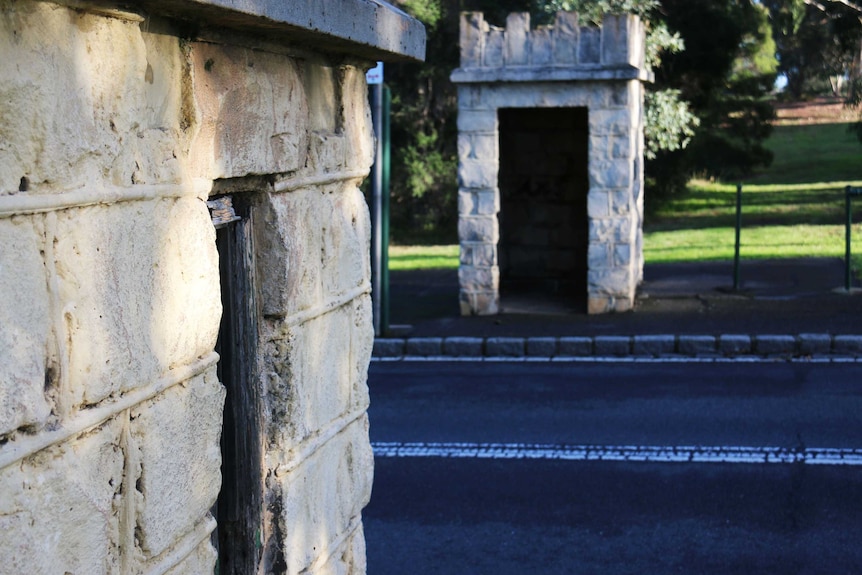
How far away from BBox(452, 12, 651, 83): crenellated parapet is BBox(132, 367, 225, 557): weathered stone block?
33.0ft

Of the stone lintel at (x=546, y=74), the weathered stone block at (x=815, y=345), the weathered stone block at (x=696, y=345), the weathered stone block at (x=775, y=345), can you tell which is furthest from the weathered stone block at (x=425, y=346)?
the weathered stone block at (x=815, y=345)

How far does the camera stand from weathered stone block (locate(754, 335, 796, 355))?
11103 millimetres

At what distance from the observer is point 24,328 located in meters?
2.12

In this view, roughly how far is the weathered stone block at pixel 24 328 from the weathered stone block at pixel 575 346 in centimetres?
946

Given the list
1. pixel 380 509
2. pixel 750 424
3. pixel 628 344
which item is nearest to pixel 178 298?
pixel 380 509

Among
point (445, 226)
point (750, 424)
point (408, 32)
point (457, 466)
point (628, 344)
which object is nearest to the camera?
point (408, 32)

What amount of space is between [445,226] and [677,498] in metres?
15.7

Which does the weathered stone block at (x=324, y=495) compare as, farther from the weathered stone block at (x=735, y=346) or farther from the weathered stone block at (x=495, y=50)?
the weathered stone block at (x=495, y=50)

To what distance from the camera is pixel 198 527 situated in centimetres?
285

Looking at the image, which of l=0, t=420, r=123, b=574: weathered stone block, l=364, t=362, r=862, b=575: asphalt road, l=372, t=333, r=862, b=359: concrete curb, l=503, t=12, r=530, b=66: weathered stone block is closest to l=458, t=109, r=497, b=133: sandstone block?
l=503, t=12, r=530, b=66: weathered stone block

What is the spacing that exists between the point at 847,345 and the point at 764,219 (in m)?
11.4

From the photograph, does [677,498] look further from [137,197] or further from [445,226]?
[445,226]

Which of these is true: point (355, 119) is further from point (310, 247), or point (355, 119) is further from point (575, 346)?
point (575, 346)

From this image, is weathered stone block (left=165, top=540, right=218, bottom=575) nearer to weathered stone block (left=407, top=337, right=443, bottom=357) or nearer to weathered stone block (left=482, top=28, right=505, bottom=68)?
weathered stone block (left=407, top=337, right=443, bottom=357)
